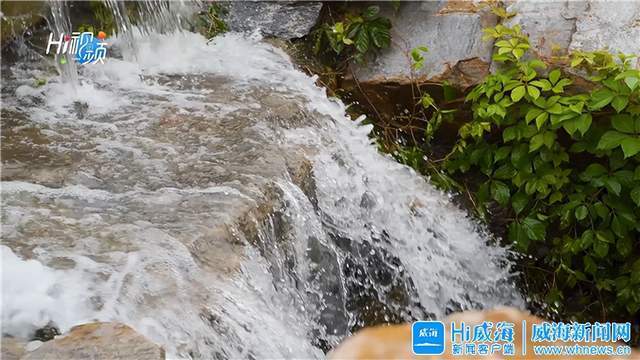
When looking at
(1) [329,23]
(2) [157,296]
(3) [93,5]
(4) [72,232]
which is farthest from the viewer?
(1) [329,23]

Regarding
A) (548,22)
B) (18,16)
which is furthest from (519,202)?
(18,16)

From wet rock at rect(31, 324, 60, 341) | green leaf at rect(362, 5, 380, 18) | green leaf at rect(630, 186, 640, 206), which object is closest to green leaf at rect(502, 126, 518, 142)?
green leaf at rect(630, 186, 640, 206)

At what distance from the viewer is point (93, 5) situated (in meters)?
3.76

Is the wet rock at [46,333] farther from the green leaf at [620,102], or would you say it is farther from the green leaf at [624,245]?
the green leaf at [624,245]

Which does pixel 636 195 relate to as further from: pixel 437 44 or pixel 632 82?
pixel 437 44

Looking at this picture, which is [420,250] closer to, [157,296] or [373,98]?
[373,98]

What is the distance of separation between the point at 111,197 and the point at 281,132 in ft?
2.91

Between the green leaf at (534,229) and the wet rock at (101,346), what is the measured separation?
2290 millimetres

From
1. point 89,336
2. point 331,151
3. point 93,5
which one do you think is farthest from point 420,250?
point 93,5

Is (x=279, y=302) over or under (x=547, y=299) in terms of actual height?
over

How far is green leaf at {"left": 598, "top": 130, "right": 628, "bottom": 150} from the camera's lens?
3016mm

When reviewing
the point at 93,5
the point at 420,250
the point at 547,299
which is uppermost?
the point at 93,5

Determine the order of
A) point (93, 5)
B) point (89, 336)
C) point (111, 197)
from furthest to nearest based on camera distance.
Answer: point (93, 5), point (111, 197), point (89, 336)

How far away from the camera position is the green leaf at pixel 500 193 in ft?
11.2
